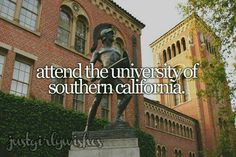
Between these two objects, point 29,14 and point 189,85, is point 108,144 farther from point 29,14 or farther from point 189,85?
point 189,85

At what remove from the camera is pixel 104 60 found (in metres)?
7.65

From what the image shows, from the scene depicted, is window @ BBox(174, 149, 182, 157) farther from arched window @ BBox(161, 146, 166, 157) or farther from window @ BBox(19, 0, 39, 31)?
window @ BBox(19, 0, 39, 31)

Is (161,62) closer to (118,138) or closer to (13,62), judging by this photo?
(13,62)

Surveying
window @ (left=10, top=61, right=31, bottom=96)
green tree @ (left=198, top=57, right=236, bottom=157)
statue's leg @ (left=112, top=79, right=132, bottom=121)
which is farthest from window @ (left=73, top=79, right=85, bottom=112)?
statue's leg @ (left=112, top=79, right=132, bottom=121)

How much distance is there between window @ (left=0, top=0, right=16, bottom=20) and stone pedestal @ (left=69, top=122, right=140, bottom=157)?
8.78 metres

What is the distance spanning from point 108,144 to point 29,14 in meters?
10.2

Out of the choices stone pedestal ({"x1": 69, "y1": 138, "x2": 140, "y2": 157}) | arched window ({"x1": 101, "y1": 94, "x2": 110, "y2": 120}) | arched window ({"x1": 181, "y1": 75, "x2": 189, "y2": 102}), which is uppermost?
arched window ({"x1": 181, "y1": 75, "x2": 189, "y2": 102})

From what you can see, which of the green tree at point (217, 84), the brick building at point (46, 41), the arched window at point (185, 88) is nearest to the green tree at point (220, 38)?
the green tree at point (217, 84)

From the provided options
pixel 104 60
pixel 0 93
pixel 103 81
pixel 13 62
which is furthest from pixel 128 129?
pixel 13 62

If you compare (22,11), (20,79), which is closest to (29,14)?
(22,11)

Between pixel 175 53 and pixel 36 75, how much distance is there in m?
30.1

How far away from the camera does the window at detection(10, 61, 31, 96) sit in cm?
1278

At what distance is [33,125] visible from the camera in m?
11.4

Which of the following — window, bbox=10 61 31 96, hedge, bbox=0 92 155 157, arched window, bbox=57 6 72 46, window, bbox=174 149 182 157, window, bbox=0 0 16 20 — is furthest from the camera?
window, bbox=174 149 182 157
